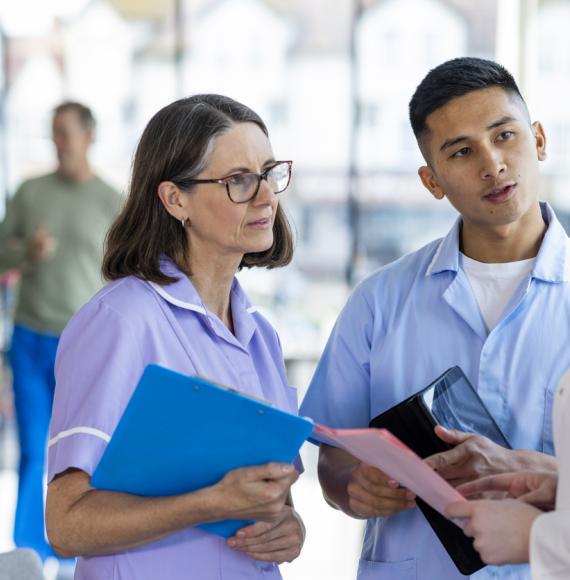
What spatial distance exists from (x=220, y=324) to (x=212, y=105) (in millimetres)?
403

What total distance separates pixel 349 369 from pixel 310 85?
209 inches

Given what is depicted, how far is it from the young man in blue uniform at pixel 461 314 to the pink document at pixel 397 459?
0.81ft

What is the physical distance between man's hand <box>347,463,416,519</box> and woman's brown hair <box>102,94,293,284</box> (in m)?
0.49

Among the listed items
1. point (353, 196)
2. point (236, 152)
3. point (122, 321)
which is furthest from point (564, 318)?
point (353, 196)

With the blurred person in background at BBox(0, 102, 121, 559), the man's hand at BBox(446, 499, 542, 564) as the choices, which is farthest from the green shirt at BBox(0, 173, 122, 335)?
the man's hand at BBox(446, 499, 542, 564)

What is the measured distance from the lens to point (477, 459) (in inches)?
64.6

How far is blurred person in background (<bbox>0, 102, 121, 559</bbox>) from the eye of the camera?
4.32 metres

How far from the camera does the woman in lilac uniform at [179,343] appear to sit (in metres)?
1.59

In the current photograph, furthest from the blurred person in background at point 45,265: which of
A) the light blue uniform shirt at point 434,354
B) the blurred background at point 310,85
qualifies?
the blurred background at point 310,85

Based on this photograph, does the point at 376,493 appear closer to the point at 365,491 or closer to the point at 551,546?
the point at 365,491

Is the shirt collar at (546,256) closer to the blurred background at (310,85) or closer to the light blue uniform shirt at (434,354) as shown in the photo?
the light blue uniform shirt at (434,354)

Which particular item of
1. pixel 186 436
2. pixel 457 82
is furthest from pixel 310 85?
pixel 186 436

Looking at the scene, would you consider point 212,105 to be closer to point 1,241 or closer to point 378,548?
point 378,548

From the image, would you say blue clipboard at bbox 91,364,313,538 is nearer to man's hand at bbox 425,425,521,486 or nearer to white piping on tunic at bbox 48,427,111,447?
white piping on tunic at bbox 48,427,111,447
